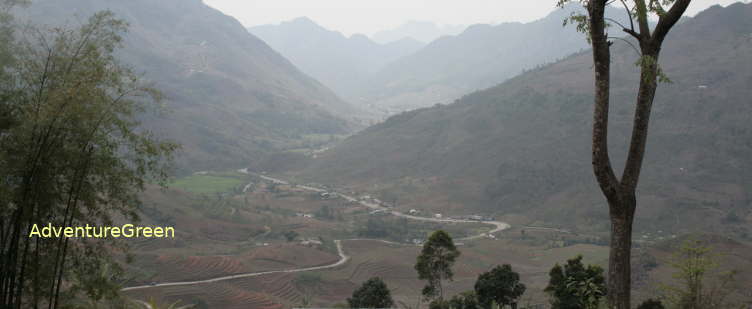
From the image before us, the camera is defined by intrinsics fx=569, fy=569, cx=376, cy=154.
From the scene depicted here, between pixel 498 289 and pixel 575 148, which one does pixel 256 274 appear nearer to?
pixel 498 289

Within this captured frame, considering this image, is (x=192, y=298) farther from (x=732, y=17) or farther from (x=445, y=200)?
(x=732, y=17)

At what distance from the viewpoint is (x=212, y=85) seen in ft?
451

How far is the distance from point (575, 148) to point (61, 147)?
75.4m

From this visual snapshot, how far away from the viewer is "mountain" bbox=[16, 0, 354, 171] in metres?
108

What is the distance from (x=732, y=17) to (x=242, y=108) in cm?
10104

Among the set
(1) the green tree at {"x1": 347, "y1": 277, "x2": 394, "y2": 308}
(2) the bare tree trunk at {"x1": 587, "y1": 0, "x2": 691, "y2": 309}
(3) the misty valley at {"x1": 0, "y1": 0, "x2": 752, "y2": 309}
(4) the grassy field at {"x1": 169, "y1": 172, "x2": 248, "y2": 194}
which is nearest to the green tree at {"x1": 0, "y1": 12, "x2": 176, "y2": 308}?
(3) the misty valley at {"x1": 0, "y1": 0, "x2": 752, "y2": 309}

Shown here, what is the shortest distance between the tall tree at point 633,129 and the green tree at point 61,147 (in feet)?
22.9

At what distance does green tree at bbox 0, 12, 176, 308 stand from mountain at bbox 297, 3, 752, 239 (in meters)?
56.0

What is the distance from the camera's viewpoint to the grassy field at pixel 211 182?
76.9 meters

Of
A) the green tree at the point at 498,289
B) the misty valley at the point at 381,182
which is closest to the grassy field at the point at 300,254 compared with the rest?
the misty valley at the point at 381,182

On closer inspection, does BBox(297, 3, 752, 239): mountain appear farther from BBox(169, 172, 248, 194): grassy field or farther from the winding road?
BBox(169, 172, 248, 194): grassy field

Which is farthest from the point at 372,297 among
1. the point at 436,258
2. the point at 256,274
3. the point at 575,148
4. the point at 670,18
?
the point at 575,148

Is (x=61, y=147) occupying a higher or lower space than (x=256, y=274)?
higher

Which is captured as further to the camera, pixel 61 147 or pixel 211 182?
pixel 211 182
